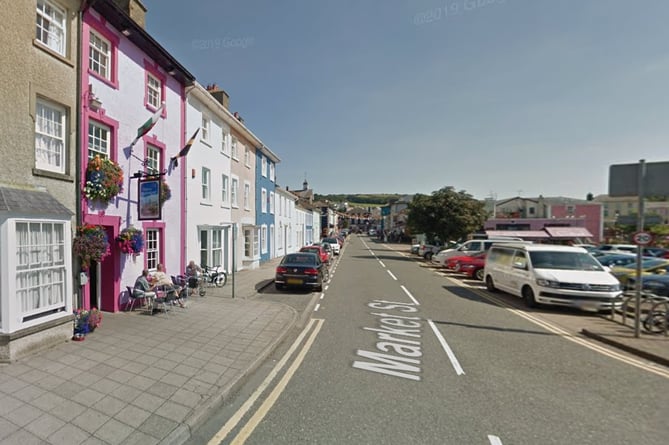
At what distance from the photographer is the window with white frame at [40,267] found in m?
4.95

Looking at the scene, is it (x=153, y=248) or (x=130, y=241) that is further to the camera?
(x=153, y=248)

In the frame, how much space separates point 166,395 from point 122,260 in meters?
5.65

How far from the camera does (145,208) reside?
8.01 meters

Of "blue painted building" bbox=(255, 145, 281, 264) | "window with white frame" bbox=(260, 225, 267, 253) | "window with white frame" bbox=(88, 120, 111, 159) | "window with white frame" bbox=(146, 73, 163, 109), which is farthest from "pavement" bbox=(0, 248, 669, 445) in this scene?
"window with white frame" bbox=(260, 225, 267, 253)

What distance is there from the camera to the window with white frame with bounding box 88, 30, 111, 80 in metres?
7.31

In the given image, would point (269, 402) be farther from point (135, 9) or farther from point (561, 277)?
point (135, 9)

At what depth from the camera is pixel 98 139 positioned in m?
7.49

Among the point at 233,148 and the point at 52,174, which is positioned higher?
the point at 233,148

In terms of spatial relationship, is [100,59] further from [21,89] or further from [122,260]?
[122,260]

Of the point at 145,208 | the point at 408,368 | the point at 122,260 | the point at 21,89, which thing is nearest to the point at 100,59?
the point at 21,89

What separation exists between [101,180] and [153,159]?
2886 millimetres

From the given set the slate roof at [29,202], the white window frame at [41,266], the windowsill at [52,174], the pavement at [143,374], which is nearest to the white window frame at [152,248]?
the pavement at [143,374]

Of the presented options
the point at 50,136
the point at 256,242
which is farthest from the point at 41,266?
the point at 256,242

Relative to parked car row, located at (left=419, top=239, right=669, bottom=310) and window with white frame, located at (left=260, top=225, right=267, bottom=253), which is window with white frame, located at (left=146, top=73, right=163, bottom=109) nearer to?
window with white frame, located at (left=260, top=225, right=267, bottom=253)
